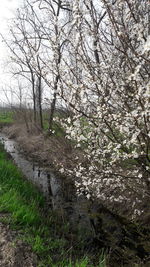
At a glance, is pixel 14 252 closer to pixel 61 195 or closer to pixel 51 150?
pixel 61 195

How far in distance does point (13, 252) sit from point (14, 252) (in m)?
0.01

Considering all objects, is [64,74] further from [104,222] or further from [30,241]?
[104,222]

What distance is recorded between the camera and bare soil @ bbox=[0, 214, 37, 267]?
2604mm

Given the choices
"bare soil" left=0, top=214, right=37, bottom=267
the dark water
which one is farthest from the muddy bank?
"bare soil" left=0, top=214, right=37, bottom=267

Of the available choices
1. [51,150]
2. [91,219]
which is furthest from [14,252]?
[51,150]

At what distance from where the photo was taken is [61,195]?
6.12 metres

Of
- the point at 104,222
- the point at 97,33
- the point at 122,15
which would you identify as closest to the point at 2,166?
the point at 104,222

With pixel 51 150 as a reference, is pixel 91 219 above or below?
below

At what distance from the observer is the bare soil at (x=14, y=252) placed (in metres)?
2.60

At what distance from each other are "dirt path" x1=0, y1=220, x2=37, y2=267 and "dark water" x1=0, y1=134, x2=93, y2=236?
72.5 inches

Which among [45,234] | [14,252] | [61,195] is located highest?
[14,252]

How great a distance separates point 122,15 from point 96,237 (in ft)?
12.6

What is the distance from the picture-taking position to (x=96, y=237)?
4164 millimetres

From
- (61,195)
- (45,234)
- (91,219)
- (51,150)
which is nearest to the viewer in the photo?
(45,234)
